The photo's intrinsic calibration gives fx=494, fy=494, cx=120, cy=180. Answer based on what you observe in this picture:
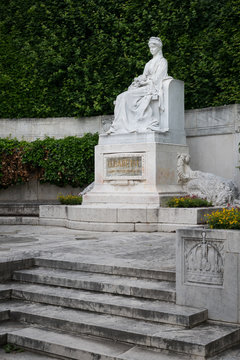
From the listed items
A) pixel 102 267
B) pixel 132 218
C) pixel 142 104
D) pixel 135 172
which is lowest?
pixel 102 267

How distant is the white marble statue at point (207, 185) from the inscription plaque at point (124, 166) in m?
1.06

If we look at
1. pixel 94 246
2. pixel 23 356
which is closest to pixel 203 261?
pixel 23 356

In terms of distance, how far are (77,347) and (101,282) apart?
1.07 metres

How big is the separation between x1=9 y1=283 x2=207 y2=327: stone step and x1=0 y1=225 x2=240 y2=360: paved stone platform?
415 millimetres

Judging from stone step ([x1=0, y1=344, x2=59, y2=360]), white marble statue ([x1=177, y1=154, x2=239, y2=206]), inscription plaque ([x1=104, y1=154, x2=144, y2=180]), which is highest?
inscription plaque ([x1=104, y1=154, x2=144, y2=180])

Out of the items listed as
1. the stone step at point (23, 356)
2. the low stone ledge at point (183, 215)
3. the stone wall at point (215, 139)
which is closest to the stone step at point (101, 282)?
the stone step at point (23, 356)

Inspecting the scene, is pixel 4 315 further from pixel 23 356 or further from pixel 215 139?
pixel 215 139

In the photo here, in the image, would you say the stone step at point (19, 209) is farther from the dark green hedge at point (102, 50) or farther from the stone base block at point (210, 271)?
the stone base block at point (210, 271)

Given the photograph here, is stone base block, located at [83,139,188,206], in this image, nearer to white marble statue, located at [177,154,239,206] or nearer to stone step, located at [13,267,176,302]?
white marble statue, located at [177,154,239,206]

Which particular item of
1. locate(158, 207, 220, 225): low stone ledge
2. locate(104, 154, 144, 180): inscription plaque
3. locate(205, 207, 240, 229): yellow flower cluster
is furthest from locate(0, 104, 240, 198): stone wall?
locate(205, 207, 240, 229): yellow flower cluster

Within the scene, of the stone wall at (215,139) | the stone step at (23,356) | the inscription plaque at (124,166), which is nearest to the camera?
the stone step at (23,356)

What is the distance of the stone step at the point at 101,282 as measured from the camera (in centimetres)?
486

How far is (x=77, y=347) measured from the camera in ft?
13.8

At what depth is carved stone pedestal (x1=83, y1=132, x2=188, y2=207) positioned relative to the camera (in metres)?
10.1
